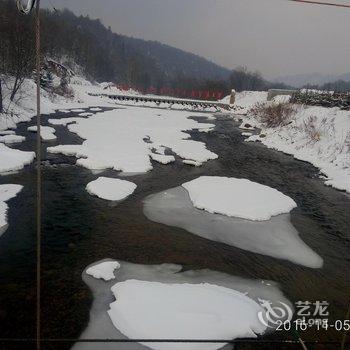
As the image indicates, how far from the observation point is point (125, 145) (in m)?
17.4

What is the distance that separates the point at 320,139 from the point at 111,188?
1349cm

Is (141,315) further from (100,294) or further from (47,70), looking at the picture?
(47,70)

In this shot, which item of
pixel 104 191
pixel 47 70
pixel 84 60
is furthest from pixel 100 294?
pixel 84 60

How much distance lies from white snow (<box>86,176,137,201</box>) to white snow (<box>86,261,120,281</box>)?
3.71 metres

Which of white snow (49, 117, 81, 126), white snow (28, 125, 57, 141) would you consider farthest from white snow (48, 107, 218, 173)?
white snow (28, 125, 57, 141)

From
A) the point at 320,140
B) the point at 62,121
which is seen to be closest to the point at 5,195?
the point at 62,121

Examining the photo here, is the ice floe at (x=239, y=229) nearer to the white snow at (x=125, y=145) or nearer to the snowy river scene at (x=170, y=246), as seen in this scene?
the snowy river scene at (x=170, y=246)

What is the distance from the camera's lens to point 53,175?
12398 mm

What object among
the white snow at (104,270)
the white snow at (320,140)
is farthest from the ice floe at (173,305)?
the white snow at (320,140)

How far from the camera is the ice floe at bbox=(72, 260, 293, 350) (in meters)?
5.15

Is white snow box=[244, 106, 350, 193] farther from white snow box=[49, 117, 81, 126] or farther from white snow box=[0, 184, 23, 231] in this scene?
white snow box=[49, 117, 81, 126]

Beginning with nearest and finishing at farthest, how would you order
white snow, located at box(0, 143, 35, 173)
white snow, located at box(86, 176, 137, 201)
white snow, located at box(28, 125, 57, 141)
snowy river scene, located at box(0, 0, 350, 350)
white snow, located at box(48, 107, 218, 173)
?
snowy river scene, located at box(0, 0, 350, 350) → white snow, located at box(86, 176, 137, 201) → white snow, located at box(0, 143, 35, 173) → white snow, located at box(48, 107, 218, 173) → white snow, located at box(28, 125, 57, 141)

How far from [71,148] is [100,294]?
431 inches

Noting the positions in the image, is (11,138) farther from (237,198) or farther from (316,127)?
(316,127)
